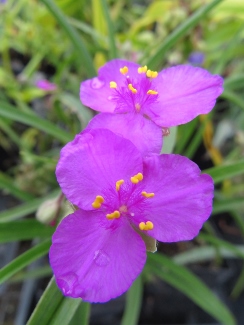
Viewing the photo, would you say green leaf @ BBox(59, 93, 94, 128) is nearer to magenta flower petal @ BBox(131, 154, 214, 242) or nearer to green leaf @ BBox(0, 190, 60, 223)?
green leaf @ BBox(0, 190, 60, 223)

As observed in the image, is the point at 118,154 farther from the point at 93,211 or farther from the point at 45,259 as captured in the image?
the point at 45,259

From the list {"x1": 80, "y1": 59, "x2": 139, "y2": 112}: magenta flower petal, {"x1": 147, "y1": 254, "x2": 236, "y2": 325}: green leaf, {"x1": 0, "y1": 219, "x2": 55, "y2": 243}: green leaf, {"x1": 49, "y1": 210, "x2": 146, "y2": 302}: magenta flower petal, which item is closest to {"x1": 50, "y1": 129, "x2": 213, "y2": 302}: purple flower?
{"x1": 49, "y1": 210, "x2": 146, "y2": 302}: magenta flower petal

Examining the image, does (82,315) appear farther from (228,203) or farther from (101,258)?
(228,203)

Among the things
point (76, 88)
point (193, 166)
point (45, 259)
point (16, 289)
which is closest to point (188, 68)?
point (193, 166)

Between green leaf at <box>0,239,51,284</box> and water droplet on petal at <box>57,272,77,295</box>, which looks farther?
green leaf at <box>0,239,51,284</box>

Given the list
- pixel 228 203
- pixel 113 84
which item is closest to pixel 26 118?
pixel 113 84

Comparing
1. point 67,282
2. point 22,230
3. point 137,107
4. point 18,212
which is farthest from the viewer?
point 18,212
